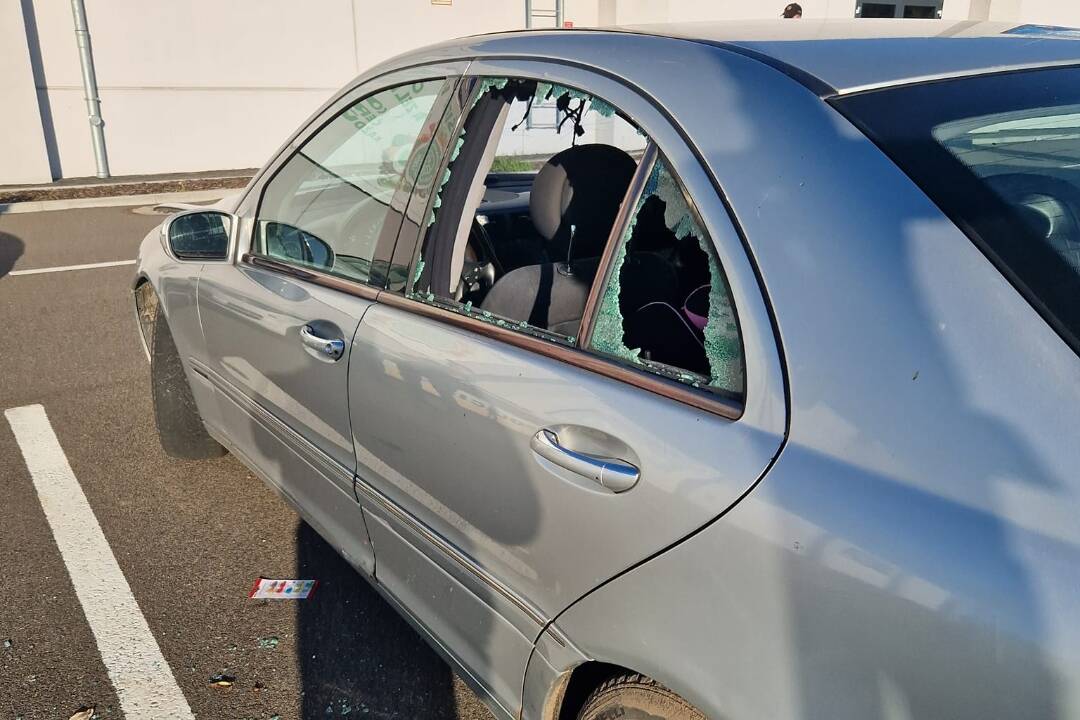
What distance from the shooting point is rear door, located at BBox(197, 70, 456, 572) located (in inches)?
90.5

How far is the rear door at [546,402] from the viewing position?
4.56 feet

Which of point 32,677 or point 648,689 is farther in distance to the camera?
point 32,677

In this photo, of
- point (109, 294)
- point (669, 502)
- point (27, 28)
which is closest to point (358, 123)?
point (669, 502)

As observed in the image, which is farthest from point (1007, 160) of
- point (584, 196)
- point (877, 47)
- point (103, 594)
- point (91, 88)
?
point (91, 88)

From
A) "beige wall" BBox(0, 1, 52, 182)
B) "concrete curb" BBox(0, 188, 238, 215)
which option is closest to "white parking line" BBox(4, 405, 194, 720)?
"concrete curb" BBox(0, 188, 238, 215)

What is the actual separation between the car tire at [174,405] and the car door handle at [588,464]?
2271 mm

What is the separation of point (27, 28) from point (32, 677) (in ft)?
39.8

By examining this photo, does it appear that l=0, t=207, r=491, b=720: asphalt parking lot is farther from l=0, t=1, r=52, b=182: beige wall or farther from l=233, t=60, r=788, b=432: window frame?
l=0, t=1, r=52, b=182: beige wall

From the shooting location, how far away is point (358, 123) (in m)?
2.62

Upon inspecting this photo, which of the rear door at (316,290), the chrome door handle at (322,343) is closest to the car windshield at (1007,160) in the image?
the rear door at (316,290)

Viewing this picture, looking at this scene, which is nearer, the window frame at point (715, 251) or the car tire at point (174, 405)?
the window frame at point (715, 251)

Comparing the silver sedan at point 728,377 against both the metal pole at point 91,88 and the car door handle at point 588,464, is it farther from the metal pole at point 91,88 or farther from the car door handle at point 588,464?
the metal pole at point 91,88

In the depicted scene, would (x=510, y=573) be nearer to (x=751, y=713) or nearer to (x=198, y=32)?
(x=751, y=713)

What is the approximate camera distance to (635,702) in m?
1.49
